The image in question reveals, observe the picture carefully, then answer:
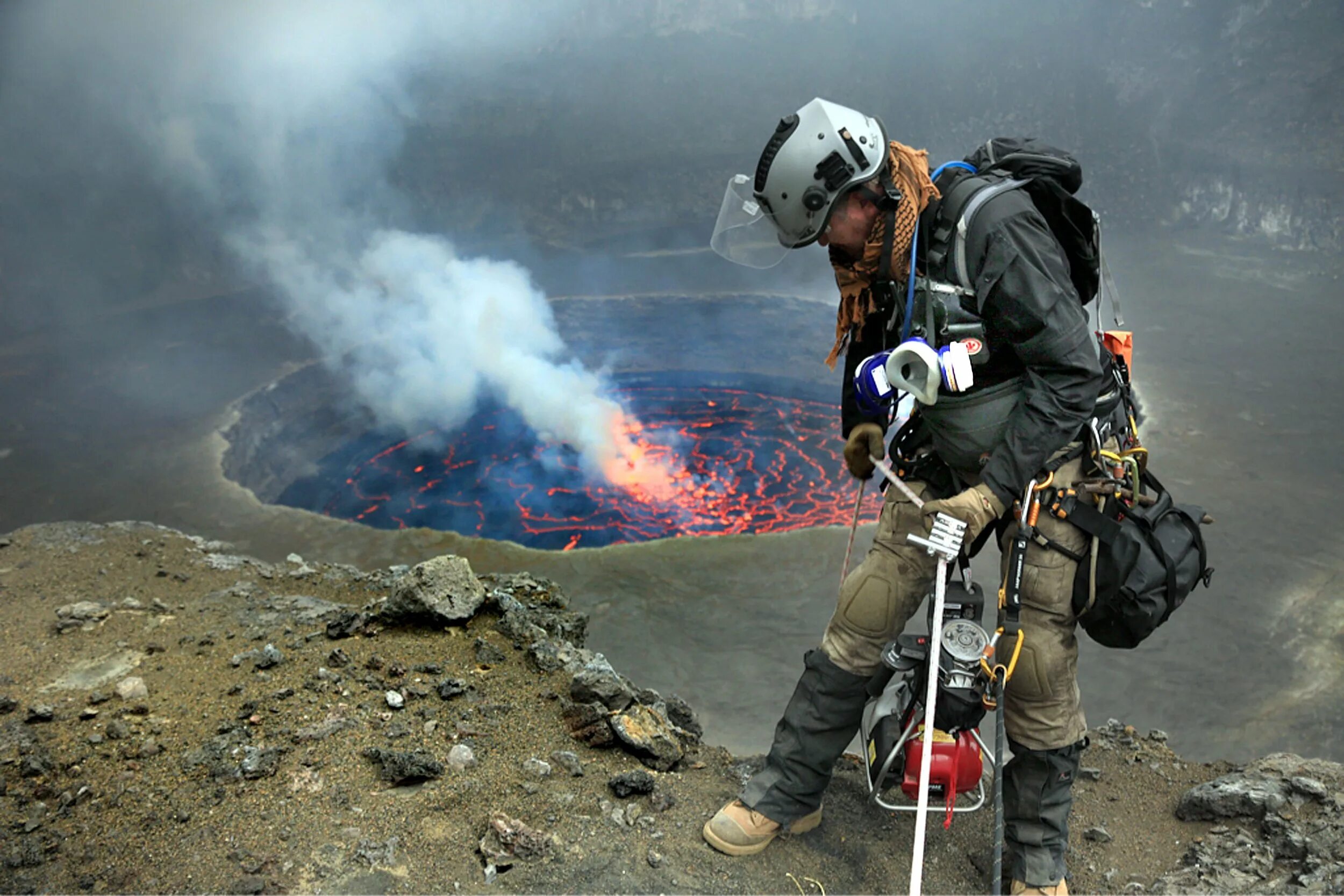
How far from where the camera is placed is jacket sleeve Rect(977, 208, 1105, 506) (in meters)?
2.36

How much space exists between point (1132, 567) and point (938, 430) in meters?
0.64

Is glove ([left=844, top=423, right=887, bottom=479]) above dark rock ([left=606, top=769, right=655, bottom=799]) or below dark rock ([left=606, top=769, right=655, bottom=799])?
above

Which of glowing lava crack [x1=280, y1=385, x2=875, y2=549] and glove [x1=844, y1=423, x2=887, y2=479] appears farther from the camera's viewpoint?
glowing lava crack [x1=280, y1=385, x2=875, y2=549]

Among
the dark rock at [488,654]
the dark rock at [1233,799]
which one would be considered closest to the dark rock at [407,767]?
the dark rock at [488,654]

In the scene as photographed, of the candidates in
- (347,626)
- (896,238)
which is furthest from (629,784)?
(896,238)

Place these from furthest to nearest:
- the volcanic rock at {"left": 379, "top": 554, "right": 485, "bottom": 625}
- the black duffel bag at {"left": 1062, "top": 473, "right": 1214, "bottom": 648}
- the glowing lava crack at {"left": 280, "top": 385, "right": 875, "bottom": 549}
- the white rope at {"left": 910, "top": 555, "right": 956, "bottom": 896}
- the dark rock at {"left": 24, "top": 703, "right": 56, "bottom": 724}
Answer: the glowing lava crack at {"left": 280, "top": 385, "right": 875, "bottom": 549}
the volcanic rock at {"left": 379, "top": 554, "right": 485, "bottom": 625}
the dark rock at {"left": 24, "top": 703, "right": 56, "bottom": 724}
the black duffel bag at {"left": 1062, "top": 473, "right": 1214, "bottom": 648}
the white rope at {"left": 910, "top": 555, "right": 956, "bottom": 896}

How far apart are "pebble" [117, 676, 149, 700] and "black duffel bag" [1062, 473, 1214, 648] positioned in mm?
3106

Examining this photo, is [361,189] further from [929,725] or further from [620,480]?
[929,725]

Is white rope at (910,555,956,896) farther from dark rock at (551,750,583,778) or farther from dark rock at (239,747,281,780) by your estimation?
dark rock at (239,747,281,780)

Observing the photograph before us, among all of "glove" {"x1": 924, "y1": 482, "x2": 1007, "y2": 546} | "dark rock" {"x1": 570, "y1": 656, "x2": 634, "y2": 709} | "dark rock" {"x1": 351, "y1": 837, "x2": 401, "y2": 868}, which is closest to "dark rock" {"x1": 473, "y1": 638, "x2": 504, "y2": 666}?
"dark rock" {"x1": 570, "y1": 656, "x2": 634, "y2": 709}

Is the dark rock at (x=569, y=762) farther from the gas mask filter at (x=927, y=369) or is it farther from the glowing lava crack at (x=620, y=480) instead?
the glowing lava crack at (x=620, y=480)

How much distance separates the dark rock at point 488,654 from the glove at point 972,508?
71.7 inches

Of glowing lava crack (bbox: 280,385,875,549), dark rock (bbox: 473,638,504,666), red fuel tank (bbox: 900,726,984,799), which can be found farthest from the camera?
glowing lava crack (bbox: 280,385,875,549)

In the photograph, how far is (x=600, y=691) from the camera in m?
3.18
